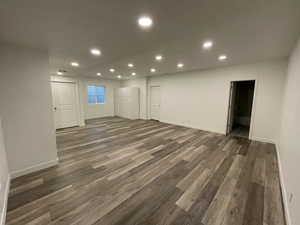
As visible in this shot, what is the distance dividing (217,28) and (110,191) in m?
3.06

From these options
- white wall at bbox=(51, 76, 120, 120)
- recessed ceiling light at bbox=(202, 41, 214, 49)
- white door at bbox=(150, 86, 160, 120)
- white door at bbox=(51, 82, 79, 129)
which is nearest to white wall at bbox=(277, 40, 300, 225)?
recessed ceiling light at bbox=(202, 41, 214, 49)

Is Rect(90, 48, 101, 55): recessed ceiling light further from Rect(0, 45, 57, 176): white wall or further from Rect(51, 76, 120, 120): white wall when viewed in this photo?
Rect(51, 76, 120, 120): white wall

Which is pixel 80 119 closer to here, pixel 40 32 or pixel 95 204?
pixel 40 32

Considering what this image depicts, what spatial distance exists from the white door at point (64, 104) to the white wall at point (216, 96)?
13.5 feet

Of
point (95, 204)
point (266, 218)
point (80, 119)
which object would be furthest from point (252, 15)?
point (80, 119)

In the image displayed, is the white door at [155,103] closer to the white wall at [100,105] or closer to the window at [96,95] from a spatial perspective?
the white wall at [100,105]

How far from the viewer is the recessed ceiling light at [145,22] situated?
5.55ft

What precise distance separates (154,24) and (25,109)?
278 cm

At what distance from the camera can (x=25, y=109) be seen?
2.39 metres

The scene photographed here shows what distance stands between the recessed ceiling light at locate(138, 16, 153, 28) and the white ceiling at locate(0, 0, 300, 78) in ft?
0.25

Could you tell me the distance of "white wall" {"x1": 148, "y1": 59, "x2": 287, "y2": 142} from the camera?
380 cm

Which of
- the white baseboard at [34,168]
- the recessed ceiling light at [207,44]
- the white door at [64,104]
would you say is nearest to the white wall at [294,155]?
the recessed ceiling light at [207,44]

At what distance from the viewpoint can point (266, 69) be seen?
12.6 ft

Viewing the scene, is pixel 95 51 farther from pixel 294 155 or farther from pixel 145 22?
pixel 294 155
